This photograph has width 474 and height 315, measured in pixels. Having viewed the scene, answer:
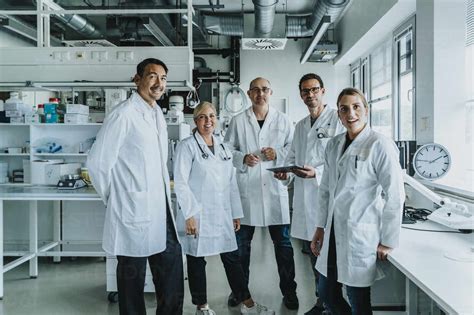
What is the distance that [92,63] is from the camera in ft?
9.89

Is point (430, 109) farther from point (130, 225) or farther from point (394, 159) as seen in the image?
point (130, 225)

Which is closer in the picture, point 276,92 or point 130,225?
point 130,225

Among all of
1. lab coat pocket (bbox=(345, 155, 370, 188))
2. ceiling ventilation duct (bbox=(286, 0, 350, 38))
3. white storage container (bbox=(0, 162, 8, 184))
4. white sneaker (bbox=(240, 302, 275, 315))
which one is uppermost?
ceiling ventilation duct (bbox=(286, 0, 350, 38))

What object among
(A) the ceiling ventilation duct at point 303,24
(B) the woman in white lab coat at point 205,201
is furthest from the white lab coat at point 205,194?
(A) the ceiling ventilation duct at point 303,24

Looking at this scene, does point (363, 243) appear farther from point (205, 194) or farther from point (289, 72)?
point (289, 72)

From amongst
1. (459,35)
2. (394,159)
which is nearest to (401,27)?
(459,35)

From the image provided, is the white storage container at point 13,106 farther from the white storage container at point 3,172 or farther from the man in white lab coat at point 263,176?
the man in white lab coat at point 263,176

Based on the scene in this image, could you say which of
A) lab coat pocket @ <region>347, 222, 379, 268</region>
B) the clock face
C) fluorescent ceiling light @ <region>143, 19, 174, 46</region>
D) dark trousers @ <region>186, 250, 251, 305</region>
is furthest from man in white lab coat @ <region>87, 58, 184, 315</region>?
fluorescent ceiling light @ <region>143, 19, 174, 46</region>

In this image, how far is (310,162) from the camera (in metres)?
2.16

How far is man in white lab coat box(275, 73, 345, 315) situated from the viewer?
212 cm

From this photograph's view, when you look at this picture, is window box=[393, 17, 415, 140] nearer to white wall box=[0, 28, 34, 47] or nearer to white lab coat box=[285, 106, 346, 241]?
white lab coat box=[285, 106, 346, 241]

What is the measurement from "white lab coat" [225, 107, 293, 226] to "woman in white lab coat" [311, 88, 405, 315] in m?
0.74

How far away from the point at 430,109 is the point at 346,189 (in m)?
1.57

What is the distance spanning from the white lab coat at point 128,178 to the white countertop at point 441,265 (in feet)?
3.31
